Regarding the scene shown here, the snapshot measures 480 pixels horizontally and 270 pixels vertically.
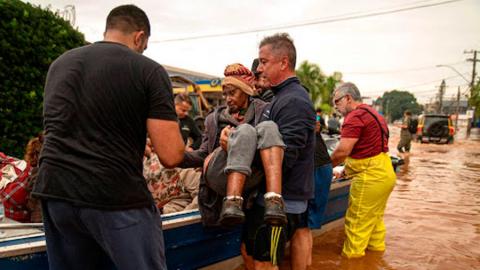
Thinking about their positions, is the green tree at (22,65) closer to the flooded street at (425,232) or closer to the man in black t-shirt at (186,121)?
the man in black t-shirt at (186,121)

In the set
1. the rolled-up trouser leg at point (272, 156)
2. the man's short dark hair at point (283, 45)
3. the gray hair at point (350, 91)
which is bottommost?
the rolled-up trouser leg at point (272, 156)

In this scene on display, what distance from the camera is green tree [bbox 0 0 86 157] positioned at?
563 centimetres

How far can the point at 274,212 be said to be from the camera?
7.45 feet

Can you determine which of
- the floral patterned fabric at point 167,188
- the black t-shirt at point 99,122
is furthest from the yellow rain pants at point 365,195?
the black t-shirt at point 99,122

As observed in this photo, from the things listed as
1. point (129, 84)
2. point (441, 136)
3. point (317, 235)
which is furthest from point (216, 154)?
point (441, 136)

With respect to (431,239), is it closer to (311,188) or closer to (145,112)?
(311,188)

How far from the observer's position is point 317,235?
17.9 feet

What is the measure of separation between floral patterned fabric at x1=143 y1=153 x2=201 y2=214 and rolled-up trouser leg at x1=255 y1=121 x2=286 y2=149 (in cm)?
141

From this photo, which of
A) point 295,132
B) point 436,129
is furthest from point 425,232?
point 436,129

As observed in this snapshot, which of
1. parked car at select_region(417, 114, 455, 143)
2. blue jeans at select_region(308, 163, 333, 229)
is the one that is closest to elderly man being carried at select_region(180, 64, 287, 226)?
blue jeans at select_region(308, 163, 333, 229)

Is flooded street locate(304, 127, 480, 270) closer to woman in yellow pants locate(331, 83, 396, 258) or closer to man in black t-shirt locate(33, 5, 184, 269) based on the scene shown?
woman in yellow pants locate(331, 83, 396, 258)

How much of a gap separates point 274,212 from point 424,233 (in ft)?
15.5

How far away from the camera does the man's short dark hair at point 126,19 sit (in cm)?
191

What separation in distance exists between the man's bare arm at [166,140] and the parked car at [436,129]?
26099mm
